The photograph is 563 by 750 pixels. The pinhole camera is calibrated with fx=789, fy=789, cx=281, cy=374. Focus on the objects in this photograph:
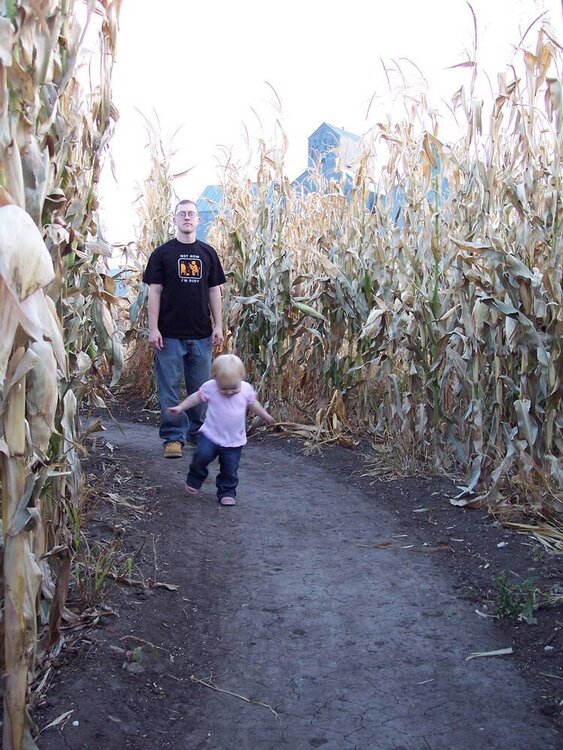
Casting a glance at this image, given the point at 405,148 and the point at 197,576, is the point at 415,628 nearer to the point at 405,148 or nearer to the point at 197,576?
the point at 197,576

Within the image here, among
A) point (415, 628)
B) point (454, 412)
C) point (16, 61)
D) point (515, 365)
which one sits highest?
point (16, 61)

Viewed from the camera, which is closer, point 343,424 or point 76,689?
point 76,689

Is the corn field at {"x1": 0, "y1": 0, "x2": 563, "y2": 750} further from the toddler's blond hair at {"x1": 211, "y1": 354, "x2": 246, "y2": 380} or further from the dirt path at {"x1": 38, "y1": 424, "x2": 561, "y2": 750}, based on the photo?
the toddler's blond hair at {"x1": 211, "y1": 354, "x2": 246, "y2": 380}

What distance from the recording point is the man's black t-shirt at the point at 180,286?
18.5ft

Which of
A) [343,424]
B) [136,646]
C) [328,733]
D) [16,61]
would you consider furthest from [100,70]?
[343,424]

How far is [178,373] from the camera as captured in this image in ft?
18.8

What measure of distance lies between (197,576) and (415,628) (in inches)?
38.9

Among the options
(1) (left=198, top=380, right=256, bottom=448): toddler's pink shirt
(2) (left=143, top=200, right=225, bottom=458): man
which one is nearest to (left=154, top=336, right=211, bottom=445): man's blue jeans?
(2) (left=143, top=200, right=225, bottom=458): man

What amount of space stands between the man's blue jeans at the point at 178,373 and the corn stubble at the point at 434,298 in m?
0.99

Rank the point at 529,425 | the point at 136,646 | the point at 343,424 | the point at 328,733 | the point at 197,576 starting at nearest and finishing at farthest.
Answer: the point at 328,733
the point at 136,646
the point at 197,576
the point at 529,425
the point at 343,424

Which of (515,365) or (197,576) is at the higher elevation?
(515,365)

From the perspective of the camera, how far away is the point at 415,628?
2.92m

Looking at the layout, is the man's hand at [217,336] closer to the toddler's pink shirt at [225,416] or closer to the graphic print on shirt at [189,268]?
the graphic print on shirt at [189,268]

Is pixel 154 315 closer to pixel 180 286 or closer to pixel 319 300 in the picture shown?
pixel 180 286
